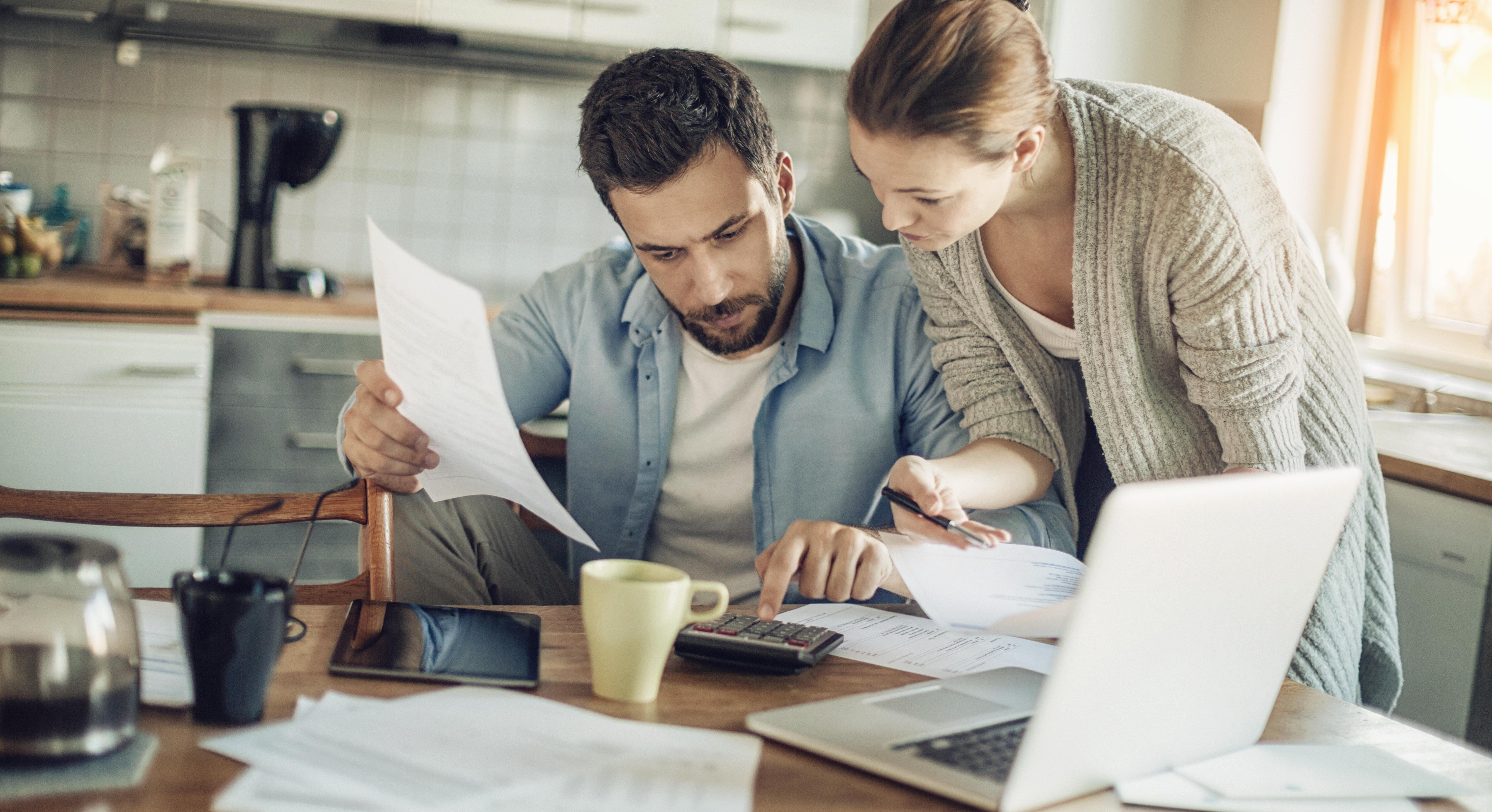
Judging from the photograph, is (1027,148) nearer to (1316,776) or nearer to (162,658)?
(1316,776)

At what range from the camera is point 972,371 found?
1382 mm

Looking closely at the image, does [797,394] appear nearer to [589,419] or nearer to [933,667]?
[589,419]

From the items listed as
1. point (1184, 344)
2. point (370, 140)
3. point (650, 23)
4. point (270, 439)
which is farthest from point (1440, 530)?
point (370, 140)

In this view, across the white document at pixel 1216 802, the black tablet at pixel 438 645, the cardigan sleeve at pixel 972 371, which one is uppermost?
the cardigan sleeve at pixel 972 371

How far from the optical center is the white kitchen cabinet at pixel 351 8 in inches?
105

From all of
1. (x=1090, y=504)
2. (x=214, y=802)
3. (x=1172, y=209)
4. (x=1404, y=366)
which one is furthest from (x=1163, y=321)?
(x=1404, y=366)

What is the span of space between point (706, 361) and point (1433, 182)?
2106 millimetres

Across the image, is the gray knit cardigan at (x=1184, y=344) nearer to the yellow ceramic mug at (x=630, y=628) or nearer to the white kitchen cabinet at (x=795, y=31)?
the yellow ceramic mug at (x=630, y=628)

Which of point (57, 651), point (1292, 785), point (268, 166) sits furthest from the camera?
point (268, 166)

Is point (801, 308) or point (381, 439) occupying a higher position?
point (801, 308)

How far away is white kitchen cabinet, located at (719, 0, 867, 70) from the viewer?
3.00 meters

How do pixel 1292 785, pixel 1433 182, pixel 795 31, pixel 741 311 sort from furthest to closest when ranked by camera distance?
pixel 795 31 < pixel 1433 182 < pixel 741 311 < pixel 1292 785

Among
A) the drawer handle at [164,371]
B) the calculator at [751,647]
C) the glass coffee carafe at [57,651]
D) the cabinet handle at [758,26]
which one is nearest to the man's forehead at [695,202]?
the calculator at [751,647]

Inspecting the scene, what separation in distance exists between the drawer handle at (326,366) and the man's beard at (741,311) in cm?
124
